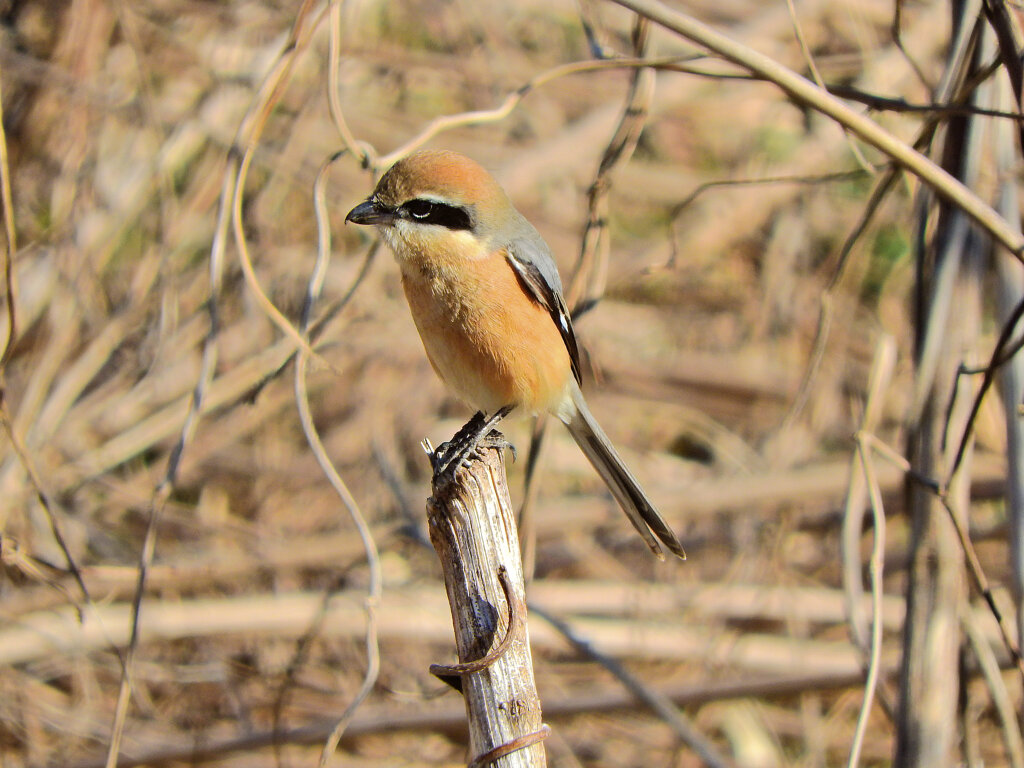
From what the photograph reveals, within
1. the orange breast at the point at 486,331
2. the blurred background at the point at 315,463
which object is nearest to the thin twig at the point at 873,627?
the orange breast at the point at 486,331

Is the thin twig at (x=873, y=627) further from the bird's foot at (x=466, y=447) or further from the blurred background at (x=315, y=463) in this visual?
the blurred background at (x=315, y=463)

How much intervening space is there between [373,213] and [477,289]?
1.38ft

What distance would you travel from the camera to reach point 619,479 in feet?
11.0

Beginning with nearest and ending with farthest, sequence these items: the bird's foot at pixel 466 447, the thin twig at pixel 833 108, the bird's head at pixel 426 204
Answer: the thin twig at pixel 833 108 → the bird's foot at pixel 466 447 → the bird's head at pixel 426 204

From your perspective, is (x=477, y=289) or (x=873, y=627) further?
(x=477, y=289)

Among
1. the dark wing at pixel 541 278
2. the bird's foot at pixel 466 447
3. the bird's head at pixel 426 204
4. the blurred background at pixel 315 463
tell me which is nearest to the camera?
the bird's foot at pixel 466 447

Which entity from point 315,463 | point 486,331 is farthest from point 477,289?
point 315,463

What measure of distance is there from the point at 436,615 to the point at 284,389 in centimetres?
178

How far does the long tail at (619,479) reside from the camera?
3.11m

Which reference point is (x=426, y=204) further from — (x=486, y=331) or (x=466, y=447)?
(x=466, y=447)

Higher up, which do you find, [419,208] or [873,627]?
[419,208]

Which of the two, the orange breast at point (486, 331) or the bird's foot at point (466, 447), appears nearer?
the bird's foot at point (466, 447)

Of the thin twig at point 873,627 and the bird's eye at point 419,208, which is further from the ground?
the bird's eye at point 419,208

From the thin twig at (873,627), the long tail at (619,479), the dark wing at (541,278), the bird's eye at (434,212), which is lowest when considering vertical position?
the thin twig at (873,627)
